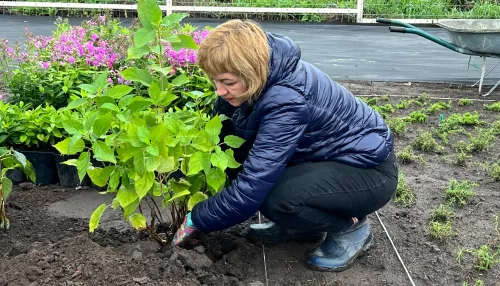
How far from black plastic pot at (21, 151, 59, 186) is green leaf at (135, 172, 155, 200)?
1.65 metres

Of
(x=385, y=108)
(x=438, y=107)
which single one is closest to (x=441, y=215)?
(x=385, y=108)

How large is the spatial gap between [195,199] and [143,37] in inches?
30.6

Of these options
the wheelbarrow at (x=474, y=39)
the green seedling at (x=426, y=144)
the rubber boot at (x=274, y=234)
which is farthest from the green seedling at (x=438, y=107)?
the rubber boot at (x=274, y=234)

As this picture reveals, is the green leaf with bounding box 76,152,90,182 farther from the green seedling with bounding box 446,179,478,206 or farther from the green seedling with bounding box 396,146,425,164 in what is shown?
the green seedling with bounding box 396,146,425,164

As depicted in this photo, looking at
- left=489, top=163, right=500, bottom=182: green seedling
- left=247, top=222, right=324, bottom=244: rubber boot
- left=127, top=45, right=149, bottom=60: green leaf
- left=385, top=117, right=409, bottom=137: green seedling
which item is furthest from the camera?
left=385, top=117, right=409, bottom=137: green seedling

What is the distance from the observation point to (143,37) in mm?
2533

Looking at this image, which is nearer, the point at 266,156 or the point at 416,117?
the point at 266,156

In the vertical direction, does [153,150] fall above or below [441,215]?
above

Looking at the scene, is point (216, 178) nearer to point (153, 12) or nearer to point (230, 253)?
point (230, 253)

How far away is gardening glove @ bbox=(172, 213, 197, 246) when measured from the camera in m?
2.76

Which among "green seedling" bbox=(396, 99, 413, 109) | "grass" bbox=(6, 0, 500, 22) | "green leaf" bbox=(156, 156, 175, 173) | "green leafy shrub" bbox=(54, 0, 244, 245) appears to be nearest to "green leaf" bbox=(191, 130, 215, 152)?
"green leafy shrub" bbox=(54, 0, 244, 245)

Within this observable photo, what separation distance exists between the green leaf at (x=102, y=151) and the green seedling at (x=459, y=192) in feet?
7.65

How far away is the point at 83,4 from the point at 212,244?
33.6ft

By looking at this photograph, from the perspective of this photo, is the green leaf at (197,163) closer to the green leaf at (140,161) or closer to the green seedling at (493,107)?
the green leaf at (140,161)
